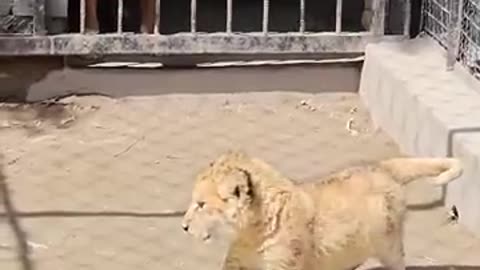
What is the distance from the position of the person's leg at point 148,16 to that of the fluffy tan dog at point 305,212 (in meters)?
2.62

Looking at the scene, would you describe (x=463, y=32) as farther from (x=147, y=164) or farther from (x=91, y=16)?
(x=91, y=16)

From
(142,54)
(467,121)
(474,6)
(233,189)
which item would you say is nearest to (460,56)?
(474,6)

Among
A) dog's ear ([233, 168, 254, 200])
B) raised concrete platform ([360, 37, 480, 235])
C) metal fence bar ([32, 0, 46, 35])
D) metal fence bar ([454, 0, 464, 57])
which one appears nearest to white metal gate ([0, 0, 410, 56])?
metal fence bar ([32, 0, 46, 35])

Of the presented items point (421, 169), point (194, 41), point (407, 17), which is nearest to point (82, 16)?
point (194, 41)

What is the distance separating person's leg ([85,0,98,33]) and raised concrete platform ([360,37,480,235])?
1363mm

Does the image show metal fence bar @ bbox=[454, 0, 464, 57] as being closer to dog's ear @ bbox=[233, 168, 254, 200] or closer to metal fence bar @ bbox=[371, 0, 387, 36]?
metal fence bar @ bbox=[371, 0, 387, 36]

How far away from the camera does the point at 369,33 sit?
648 centimetres

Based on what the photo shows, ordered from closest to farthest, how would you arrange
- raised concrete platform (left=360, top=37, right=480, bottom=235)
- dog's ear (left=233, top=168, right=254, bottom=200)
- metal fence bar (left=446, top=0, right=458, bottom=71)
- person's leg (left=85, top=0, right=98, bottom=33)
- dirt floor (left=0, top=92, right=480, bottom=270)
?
dog's ear (left=233, top=168, right=254, bottom=200), dirt floor (left=0, top=92, right=480, bottom=270), raised concrete platform (left=360, top=37, right=480, bottom=235), metal fence bar (left=446, top=0, right=458, bottom=71), person's leg (left=85, top=0, right=98, bottom=33)

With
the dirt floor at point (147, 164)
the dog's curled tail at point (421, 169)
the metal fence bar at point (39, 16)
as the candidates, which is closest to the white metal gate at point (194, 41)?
the metal fence bar at point (39, 16)

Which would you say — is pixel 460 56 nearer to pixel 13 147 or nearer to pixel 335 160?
pixel 335 160

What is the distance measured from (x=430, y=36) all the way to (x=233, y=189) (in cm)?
302

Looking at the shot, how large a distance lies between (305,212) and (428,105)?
1742 millimetres

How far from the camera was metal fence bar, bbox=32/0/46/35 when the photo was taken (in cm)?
630

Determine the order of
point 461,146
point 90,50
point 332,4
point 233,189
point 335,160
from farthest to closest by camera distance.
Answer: point 332,4
point 90,50
point 335,160
point 461,146
point 233,189
